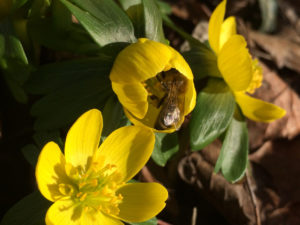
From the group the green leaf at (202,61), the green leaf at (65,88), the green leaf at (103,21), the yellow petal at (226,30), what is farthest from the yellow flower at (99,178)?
the yellow petal at (226,30)

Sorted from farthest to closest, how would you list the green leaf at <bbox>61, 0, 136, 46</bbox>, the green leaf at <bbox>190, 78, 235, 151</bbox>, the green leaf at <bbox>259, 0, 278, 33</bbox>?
the green leaf at <bbox>259, 0, 278, 33</bbox>
the green leaf at <bbox>190, 78, 235, 151</bbox>
the green leaf at <bbox>61, 0, 136, 46</bbox>

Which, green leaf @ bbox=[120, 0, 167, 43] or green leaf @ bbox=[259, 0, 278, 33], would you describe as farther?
green leaf @ bbox=[259, 0, 278, 33]

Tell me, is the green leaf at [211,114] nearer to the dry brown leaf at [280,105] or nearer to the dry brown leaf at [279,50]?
the dry brown leaf at [280,105]

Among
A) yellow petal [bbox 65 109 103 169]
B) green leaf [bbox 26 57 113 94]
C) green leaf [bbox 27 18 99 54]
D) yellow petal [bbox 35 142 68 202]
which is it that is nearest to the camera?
yellow petal [bbox 35 142 68 202]

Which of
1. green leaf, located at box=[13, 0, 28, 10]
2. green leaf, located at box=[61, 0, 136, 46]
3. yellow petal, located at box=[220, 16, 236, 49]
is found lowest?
yellow petal, located at box=[220, 16, 236, 49]

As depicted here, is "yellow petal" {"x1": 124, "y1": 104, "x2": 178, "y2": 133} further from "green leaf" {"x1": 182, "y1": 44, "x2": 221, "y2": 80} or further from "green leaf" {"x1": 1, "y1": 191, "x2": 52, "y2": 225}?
"green leaf" {"x1": 1, "y1": 191, "x2": 52, "y2": 225}

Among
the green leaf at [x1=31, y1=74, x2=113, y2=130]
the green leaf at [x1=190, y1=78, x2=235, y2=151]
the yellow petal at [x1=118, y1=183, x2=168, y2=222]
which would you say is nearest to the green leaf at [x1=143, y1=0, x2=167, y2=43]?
the green leaf at [x1=31, y1=74, x2=113, y2=130]

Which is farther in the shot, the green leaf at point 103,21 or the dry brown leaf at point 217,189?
the dry brown leaf at point 217,189

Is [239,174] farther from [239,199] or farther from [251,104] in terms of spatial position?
[239,199]
